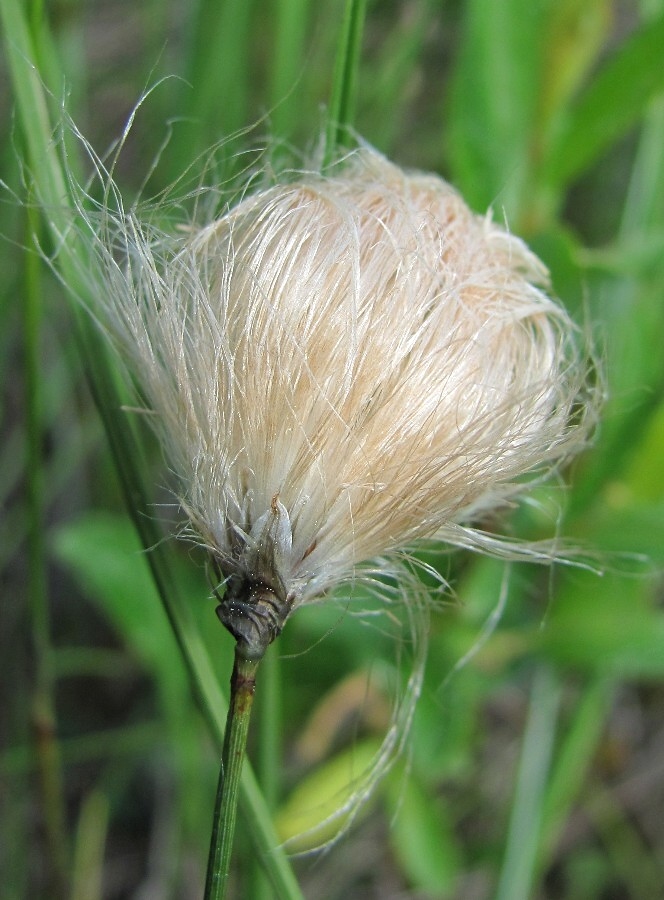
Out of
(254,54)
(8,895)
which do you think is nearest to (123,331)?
(8,895)

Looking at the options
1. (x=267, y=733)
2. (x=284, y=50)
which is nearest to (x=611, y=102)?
(x=284, y=50)

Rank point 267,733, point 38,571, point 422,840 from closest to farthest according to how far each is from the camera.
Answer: point 267,733 < point 38,571 < point 422,840

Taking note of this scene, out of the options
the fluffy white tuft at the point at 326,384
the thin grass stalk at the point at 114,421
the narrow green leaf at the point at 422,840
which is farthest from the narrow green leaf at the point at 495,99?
the narrow green leaf at the point at 422,840

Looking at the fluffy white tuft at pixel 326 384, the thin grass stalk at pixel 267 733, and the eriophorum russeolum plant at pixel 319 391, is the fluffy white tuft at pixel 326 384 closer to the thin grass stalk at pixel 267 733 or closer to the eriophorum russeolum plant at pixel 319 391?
the eriophorum russeolum plant at pixel 319 391

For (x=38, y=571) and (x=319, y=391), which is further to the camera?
(x=38, y=571)

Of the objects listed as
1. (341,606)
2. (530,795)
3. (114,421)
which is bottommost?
(530,795)

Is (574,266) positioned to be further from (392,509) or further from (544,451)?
(392,509)

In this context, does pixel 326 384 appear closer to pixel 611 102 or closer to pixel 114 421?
pixel 114 421

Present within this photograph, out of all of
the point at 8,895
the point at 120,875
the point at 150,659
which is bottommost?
the point at 120,875
